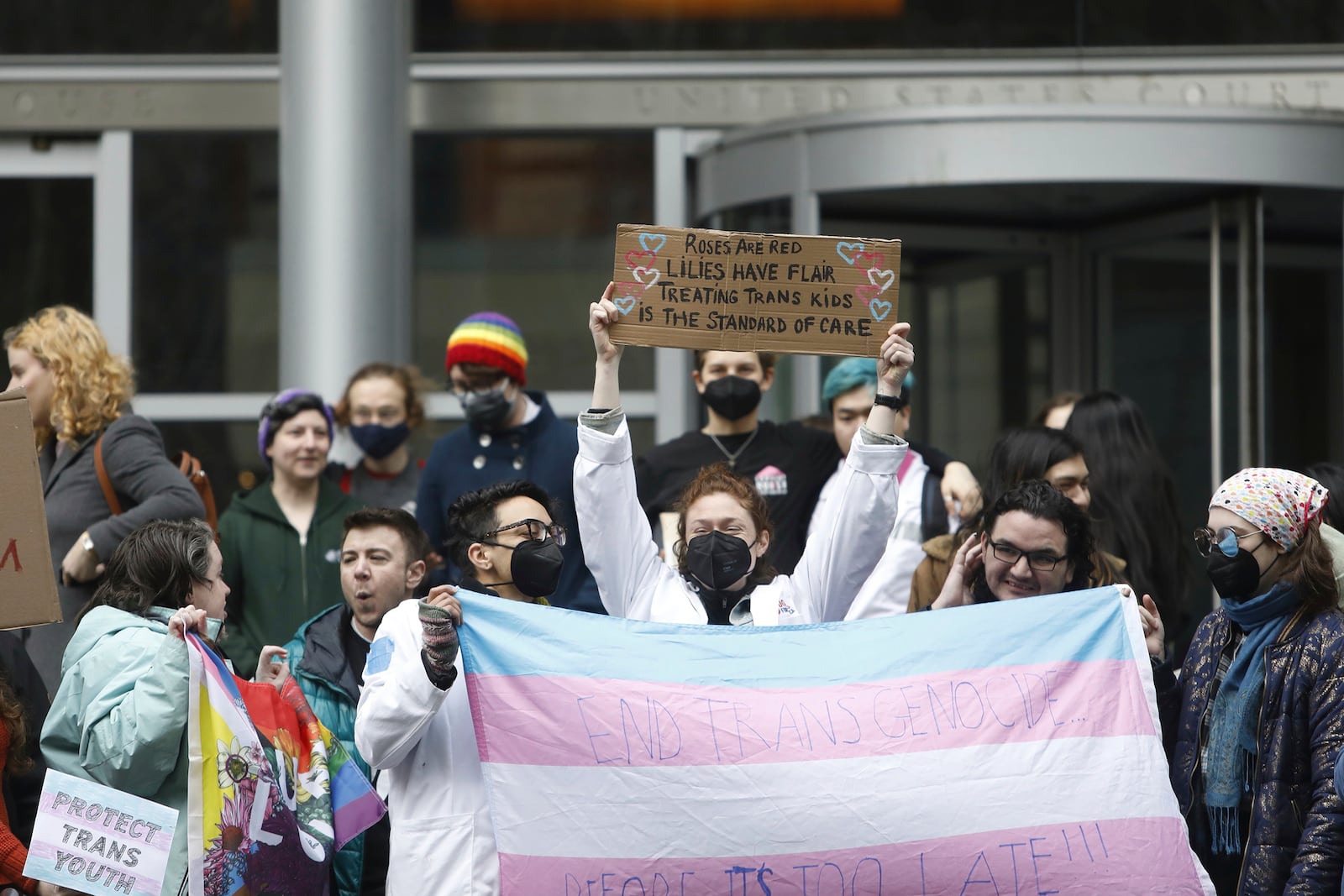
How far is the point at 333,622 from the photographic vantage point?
448 centimetres

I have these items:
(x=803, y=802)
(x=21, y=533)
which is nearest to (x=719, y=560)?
(x=803, y=802)

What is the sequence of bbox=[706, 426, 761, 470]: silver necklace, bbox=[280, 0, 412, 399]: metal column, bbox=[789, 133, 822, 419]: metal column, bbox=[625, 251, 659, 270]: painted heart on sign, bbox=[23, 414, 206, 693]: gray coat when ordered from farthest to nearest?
bbox=[280, 0, 412, 399]: metal column < bbox=[789, 133, 822, 419]: metal column < bbox=[706, 426, 761, 470]: silver necklace < bbox=[23, 414, 206, 693]: gray coat < bbox=[625, 251, 659, 270]: painted heart on sign

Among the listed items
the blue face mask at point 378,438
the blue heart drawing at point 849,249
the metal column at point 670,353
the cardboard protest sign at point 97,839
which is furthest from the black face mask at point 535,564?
the metal column at point 670,353

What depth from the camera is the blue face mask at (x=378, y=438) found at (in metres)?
6.08

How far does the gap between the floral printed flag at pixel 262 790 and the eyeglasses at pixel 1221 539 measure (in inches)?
83.3

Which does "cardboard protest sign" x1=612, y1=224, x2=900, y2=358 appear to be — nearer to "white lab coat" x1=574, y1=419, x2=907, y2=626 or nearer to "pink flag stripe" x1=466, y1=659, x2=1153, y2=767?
"white lab coat" x1=574, y1=419, x2=907, y2=626

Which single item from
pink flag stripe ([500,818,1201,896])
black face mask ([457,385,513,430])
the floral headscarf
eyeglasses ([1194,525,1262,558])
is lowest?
pink flag stripe ([500,818,1201,896])

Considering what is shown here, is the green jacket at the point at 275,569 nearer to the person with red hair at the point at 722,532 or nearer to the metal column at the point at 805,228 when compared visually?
the person with red hair at the point at 722,532

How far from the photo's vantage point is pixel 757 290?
4285 millimetres

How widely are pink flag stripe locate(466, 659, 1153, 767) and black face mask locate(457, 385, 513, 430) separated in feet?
6.01

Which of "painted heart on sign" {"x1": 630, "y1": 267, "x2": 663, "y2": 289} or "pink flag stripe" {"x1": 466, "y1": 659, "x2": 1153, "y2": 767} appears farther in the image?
"painted heart on sign" {"x1": 630, "y1": 267, "x2": 663, "y2": 289}

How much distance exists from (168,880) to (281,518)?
2.02m

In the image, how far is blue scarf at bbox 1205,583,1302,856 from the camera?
12.7 feet

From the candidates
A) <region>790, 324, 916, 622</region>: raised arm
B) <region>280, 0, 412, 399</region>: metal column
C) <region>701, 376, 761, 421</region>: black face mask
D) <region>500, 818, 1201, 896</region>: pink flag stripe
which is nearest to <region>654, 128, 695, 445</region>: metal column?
<region>280, 0, 412, 399</region>: metal column
